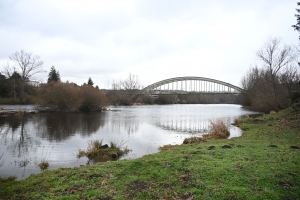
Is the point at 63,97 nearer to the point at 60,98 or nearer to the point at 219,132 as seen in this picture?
the point at 60,98

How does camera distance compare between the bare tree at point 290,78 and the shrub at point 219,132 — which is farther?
the bare tree at point 290,78

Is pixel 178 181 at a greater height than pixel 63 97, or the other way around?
pixel 63 97

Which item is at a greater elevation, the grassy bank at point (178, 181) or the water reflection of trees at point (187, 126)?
the grassy bank at point (178, 181)

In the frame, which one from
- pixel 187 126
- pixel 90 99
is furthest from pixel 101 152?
pixel 90 99


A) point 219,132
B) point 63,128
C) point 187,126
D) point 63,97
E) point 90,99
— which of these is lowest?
point 187,126

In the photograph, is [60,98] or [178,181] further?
[60,98]

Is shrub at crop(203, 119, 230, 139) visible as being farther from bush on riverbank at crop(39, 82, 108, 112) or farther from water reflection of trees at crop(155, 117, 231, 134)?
bush on riverbank at crop(39, 82, 108, 112)

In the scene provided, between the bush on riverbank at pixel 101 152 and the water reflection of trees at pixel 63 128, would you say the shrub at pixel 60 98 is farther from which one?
the bush on riverbank at pixel 101 152

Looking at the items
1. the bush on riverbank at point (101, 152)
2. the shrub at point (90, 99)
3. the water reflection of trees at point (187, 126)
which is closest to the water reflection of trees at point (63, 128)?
the bush on riverbank at point (101, 152)

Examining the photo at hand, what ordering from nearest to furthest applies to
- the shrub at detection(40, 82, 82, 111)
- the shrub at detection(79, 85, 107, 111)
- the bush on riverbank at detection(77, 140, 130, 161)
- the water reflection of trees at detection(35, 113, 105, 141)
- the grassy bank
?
1. the grassy bank
2. the bush on riverbank at detection(77, 140, 130, 161)
3. the water reflection of trees at detection(35, 113, 105, 141)
4. the shrub at detection(40, 82, 82, 111)
5. the shrub at detection(79, 85, 107, 111)

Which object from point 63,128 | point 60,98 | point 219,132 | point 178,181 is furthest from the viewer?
point 60,98

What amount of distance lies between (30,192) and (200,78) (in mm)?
100996

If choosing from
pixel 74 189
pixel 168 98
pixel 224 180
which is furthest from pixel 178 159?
pixel 168 98

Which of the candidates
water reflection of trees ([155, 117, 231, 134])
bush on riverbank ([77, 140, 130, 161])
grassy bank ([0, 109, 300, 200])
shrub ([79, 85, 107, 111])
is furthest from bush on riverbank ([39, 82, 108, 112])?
grassy bank ([0, 109, 300, 200])
